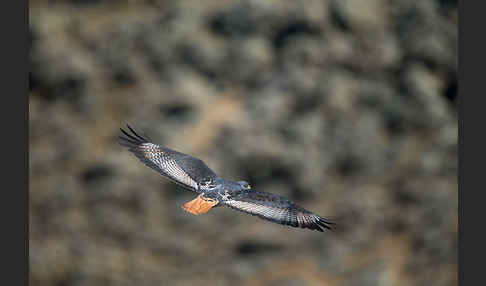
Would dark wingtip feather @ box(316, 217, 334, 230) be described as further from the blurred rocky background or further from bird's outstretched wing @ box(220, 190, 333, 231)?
the blurred rocky background

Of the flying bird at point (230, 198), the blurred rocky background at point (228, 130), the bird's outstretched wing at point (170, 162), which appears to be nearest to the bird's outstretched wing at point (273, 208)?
the flying bird at point (230, 198)

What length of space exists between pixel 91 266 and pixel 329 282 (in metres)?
0.67

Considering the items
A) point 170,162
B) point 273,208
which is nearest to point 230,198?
point 273,208

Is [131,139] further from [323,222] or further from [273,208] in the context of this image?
[323,222]

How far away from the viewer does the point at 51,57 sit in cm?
202

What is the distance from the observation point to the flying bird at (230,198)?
1692 millimetres

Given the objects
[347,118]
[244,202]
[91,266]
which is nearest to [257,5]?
[347,118]

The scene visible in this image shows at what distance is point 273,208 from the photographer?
1.70 meters

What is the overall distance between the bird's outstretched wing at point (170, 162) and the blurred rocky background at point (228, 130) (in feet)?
0.25

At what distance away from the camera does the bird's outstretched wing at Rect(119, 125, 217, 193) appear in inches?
69.8

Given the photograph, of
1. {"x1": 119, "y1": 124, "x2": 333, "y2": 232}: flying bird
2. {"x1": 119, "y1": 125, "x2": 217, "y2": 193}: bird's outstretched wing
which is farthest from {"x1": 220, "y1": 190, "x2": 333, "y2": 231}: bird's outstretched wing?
{"x1": 119, "y1": 125, "x2": 217, "y2": 193}: bird's outstretched wing

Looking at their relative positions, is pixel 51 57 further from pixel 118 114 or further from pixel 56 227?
pixel 56 227

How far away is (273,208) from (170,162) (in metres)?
0.31

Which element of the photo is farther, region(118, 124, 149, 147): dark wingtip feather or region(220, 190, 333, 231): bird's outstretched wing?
region(118, 124, 149, 147): dark wingtip feather
